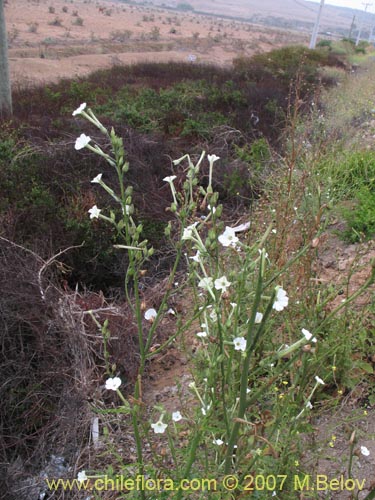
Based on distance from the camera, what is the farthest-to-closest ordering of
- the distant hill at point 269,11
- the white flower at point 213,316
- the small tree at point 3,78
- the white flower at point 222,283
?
the distant hill at point 269,11, the small tree at point 3,78, the white flower at point 213,316, the white flower at point 222,283

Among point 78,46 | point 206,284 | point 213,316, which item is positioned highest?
point 206,284

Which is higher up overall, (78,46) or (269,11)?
(269,11)

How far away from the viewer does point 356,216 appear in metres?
4.24

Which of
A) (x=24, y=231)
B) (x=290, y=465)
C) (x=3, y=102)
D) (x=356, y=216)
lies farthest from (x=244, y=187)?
(x=290, y=465)

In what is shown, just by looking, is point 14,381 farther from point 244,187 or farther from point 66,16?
point 66,16

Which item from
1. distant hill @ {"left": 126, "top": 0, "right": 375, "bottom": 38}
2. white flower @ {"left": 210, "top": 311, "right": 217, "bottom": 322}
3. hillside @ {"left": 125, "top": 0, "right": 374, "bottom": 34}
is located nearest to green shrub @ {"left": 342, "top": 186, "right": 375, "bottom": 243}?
white flower @ {"left": 210, "top": 311, "right": 217, "bottom": 322}

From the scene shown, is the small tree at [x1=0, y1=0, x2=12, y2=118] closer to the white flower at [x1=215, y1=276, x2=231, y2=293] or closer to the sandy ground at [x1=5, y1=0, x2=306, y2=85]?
the sandy ground at [x1=5, y1=0, x2=306, y2=85]

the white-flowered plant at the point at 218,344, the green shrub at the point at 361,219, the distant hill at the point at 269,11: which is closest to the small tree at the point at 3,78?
the green shrub at the point at 361,219

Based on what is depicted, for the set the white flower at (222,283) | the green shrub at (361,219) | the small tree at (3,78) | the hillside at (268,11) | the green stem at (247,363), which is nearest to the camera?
the green stem at (247,363)

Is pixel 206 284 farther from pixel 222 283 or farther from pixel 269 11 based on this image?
pixel 269 11

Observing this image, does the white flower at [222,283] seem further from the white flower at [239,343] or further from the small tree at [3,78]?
the small tree at [3,78]

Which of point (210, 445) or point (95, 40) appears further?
point (95, 40)

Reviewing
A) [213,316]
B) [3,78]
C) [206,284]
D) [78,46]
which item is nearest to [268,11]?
[78,46]

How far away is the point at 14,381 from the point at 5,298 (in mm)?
451
